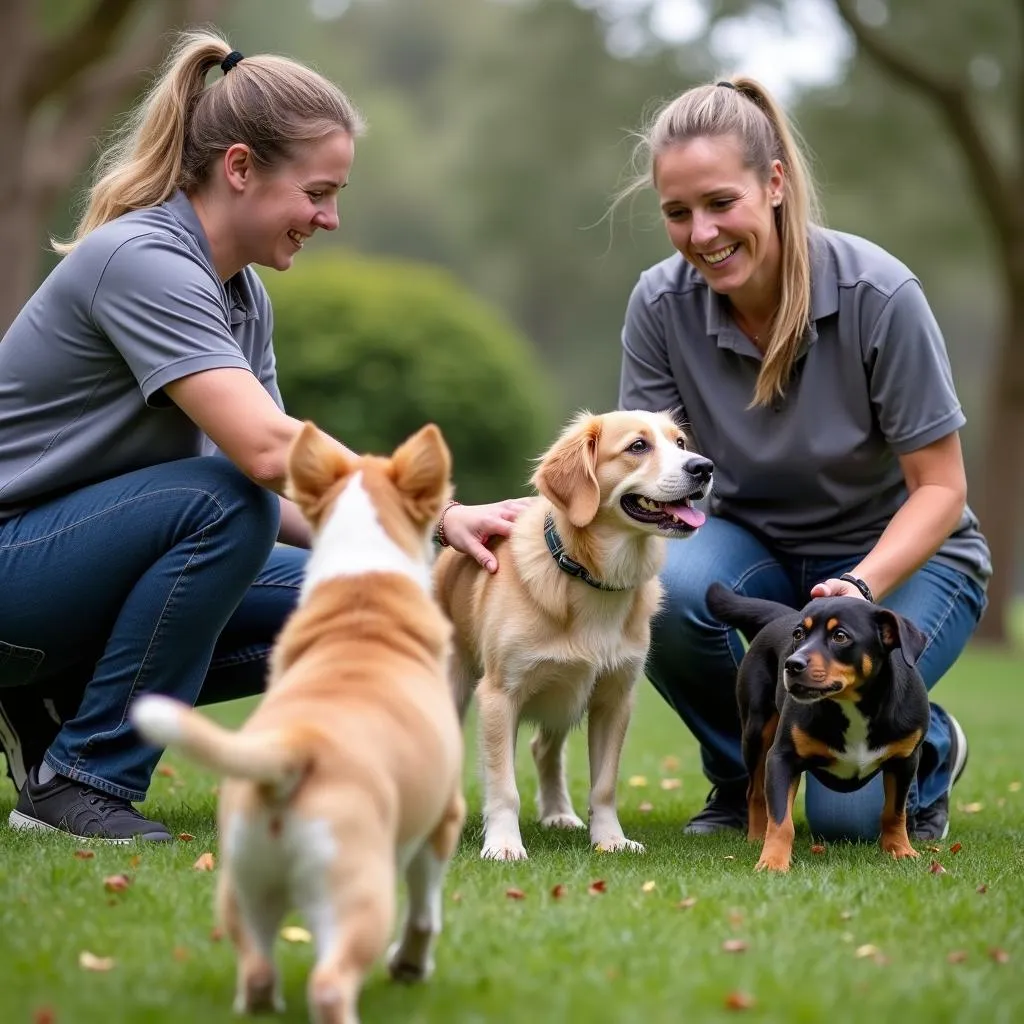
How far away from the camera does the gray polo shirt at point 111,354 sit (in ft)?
12.6

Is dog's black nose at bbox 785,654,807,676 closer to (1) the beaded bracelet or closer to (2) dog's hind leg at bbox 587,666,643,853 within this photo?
(2) dog's hind leg at bbox 587,666,643,853

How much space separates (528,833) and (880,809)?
1162 millimetres

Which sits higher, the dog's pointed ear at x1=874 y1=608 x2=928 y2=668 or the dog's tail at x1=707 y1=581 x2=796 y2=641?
the dog's pointed ear at x1=874 y1=608 x2=928 y2=668

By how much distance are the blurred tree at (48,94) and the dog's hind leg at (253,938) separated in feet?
30.8

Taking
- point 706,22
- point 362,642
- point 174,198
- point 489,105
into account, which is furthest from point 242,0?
point 362,642

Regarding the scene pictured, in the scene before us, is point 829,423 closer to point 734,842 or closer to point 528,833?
point 734,842

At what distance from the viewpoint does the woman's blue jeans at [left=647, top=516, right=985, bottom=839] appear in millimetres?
4723

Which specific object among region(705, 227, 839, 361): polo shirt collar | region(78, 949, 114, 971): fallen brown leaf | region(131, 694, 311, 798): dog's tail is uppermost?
region(705, 227, 839, 361): polo shirt collar

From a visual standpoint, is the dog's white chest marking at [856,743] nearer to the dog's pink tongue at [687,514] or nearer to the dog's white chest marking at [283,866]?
the dog's pink tongue at [687,514]

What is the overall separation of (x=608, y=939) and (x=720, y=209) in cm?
247

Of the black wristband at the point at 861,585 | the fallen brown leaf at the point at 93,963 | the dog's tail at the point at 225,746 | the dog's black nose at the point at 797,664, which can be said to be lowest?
the fallen brown leaf at the point at 93,963

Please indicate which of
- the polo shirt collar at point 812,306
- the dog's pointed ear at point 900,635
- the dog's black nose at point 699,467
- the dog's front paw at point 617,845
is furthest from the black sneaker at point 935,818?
the polo shirt collar at point 812,306

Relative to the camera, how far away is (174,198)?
4184 mm

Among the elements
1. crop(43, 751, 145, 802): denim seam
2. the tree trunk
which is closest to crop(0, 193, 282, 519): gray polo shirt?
crop(43, 751, 145, 802): denim seam
